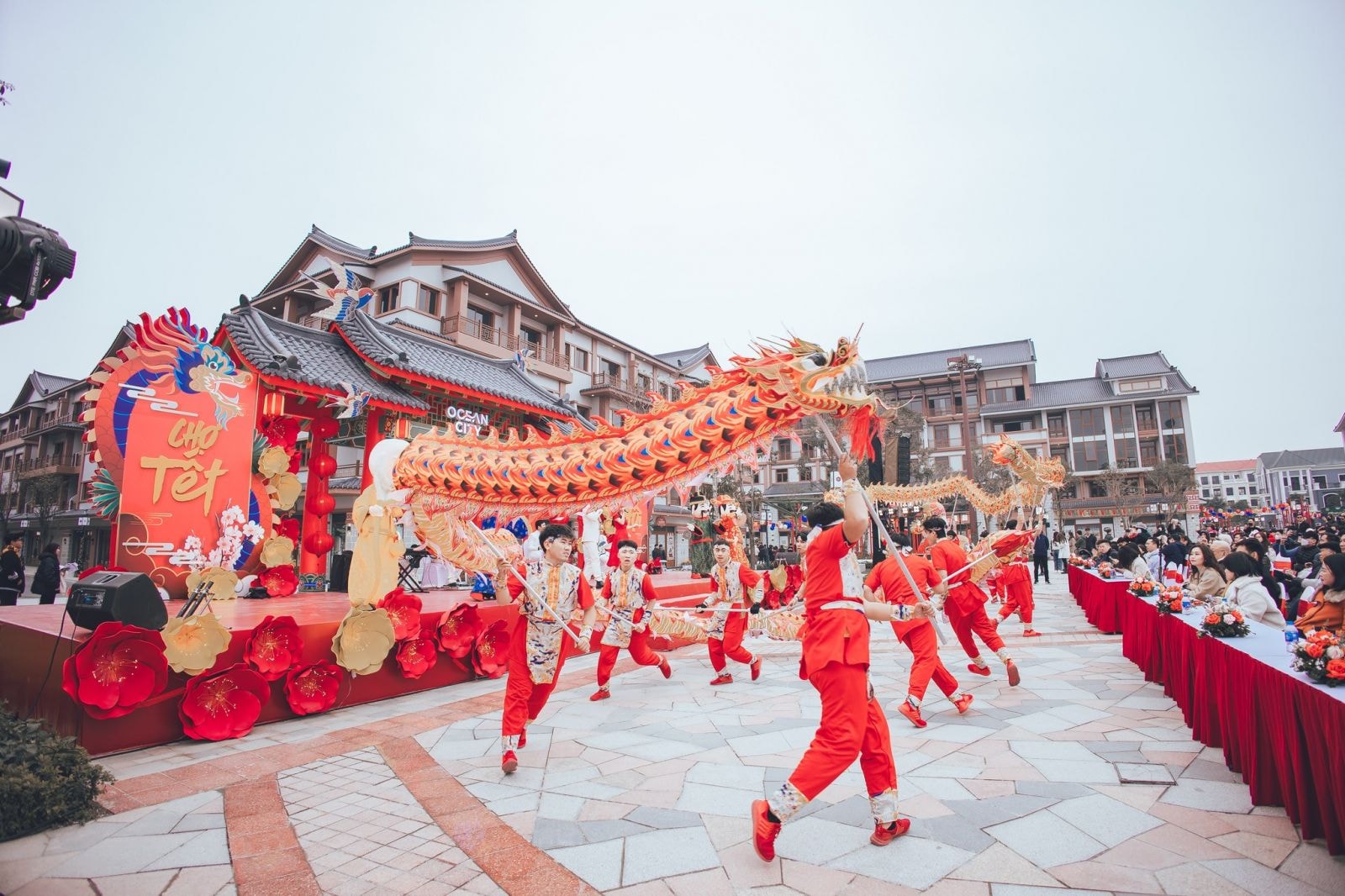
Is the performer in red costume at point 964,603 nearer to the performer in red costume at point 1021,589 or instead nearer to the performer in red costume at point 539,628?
the performer in red costume at point 1021,589

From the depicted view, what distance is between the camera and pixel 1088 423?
38.6m

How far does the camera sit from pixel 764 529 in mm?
24625

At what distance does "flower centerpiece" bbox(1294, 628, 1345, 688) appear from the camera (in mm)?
2803

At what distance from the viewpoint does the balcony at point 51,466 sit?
28.7 metres

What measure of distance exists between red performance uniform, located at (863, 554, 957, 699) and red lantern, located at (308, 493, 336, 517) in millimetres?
8012

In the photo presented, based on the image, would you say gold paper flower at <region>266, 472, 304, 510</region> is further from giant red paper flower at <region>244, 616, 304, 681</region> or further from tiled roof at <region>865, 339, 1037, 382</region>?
tiled roof at <region>865, 339, 1037, 382</region>

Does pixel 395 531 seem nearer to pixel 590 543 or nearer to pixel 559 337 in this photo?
pixel 590 543

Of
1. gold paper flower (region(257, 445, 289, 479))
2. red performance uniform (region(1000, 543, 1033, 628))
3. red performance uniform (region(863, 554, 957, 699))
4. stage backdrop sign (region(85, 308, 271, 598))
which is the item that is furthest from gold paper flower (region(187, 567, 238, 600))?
red performance uniform (region(1000, 543, 1033, 628))

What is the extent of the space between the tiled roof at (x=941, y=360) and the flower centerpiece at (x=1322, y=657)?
39.1 meters

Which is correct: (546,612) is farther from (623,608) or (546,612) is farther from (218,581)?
(218,581)

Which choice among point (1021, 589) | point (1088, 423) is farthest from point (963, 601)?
point (1088, 423)

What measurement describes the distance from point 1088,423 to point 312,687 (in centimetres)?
4313

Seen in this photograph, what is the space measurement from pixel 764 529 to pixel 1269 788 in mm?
21206

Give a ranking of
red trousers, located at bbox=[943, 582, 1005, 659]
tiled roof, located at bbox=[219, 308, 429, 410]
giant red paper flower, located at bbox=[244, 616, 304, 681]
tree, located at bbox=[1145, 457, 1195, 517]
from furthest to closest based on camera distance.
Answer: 1. tree, located at bbox=[1145, 457, 1195, 517]
2. tiled roof, located at bbox=[219, 308, 429, 410]
3. red trousers, located at bbox=[943, 582, 1005, 659]
4. giant red paper flower, located at bbox=[244, 616, 304, 681]
